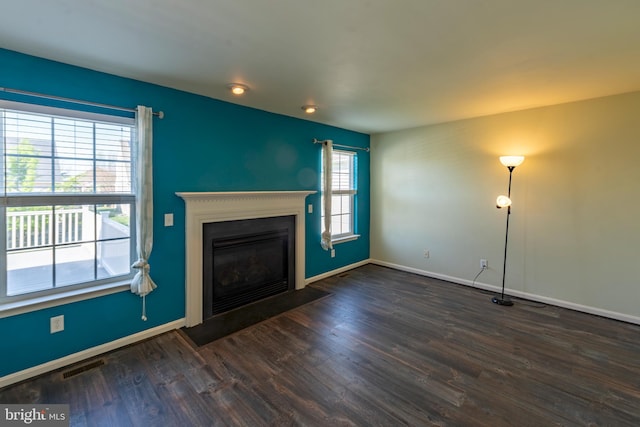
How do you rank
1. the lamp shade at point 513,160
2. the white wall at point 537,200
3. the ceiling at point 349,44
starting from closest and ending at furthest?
the ceiling at point 349,44 < the white wall at point 537,200 < the lamp shade at point 513,160

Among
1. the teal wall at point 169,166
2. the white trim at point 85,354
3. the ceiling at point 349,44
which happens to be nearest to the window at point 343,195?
the teal wall at point 169,166

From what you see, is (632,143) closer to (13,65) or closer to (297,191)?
(297,191)

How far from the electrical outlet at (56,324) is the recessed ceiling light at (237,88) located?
→ 2.40m

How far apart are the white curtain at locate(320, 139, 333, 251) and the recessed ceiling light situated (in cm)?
163

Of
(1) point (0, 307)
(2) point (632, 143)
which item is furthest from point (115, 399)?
(2) point (632, 143)

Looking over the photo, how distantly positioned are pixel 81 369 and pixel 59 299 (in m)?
0.58

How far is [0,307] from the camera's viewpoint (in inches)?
82.0

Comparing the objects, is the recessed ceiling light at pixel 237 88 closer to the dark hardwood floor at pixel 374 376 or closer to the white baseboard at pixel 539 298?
the dark hardwood floor at pixel 374 376

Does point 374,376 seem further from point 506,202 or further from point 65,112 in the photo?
point 65,112

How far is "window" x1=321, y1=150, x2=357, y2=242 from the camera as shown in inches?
187

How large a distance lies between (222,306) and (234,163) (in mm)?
1637

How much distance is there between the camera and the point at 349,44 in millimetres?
1990

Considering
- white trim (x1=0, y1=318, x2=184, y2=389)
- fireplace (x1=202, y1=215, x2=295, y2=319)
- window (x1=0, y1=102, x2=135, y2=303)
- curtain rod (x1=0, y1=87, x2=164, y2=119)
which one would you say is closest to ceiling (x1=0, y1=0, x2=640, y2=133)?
curtain rod (x1=0, y1=87, x2=164, y2=119)

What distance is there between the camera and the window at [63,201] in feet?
6.95
